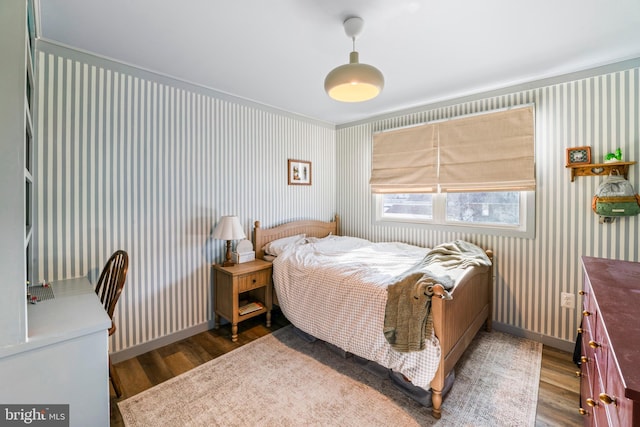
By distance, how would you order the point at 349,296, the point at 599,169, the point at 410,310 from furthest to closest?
the point at 599,169
the point at 349,296
the point at 410,310

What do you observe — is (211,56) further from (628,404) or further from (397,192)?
(628,404)

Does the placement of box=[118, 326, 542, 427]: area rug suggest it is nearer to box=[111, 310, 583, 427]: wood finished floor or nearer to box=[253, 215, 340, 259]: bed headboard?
box=[111, 310, 583, 427]: wood finished floor

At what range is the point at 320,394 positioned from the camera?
194 centimetres

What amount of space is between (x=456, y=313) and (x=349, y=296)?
0.76 metres

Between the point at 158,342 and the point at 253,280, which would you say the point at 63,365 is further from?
the point at 253,280

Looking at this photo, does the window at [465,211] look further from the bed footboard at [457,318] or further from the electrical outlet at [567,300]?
the electrical outlet at [567,300]

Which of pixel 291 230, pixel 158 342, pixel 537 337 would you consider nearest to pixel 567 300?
pixel 537 337

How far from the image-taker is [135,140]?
7.77 feet

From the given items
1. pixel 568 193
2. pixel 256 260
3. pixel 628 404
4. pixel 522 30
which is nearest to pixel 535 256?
pixel 568 193

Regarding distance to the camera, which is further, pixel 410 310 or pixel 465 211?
pixel 465 211

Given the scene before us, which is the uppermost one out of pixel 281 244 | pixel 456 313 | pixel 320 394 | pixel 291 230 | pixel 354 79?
pixel 354 79

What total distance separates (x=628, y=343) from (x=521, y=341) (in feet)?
7.51

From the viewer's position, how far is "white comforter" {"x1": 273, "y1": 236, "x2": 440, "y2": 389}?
73.9 inches

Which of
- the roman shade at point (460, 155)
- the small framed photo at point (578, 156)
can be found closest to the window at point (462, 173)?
the roman shade at point (460, 155)
